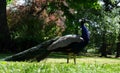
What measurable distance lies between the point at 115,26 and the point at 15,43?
14.2m

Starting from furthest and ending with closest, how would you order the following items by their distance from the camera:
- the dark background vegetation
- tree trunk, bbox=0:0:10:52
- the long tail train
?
the dark background vegetation, tree trunk, bbox=0:0:10:52, the long tail train

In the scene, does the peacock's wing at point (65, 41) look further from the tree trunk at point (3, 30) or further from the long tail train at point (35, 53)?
the tree trunk at point (3, 30)

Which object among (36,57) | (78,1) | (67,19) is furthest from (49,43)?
(67,19)

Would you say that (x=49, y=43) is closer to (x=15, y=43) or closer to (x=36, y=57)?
(x=36, y=57)

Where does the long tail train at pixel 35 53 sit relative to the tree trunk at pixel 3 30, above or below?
above

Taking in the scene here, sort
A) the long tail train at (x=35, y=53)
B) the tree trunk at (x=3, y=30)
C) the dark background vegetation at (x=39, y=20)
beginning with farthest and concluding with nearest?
the dark background vegetation at (x=39, y=20) → the tree trunk at (x=3, y=30) → the long tail train at (x=35, y=53)

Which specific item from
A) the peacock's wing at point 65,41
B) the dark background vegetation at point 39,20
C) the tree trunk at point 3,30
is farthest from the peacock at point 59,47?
the tree trunk at point 3,30

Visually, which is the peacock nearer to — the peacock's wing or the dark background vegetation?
the peacock's wing

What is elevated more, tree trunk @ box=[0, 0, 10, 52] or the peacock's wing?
the peacock's wing

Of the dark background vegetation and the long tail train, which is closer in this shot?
the long tail train

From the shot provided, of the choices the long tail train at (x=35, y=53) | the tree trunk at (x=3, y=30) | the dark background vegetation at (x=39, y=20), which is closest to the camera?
the long tail train at (x=35, y=53)

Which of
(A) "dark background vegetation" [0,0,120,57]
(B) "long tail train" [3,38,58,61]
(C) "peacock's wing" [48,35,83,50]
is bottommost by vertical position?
(A) "dark background vegetation" [0,0,120,57]

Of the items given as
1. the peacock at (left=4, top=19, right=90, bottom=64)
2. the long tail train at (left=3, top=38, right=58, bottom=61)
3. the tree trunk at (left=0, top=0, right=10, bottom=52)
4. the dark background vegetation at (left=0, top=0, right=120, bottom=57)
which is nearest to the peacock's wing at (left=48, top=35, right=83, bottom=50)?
the peacock at (left=4, top=19, right=90, bottom=64)

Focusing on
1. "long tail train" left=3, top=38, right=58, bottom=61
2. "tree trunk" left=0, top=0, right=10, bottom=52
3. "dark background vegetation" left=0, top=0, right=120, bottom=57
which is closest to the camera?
"long tail train" left=3, top=38, right=58, bottom=61
